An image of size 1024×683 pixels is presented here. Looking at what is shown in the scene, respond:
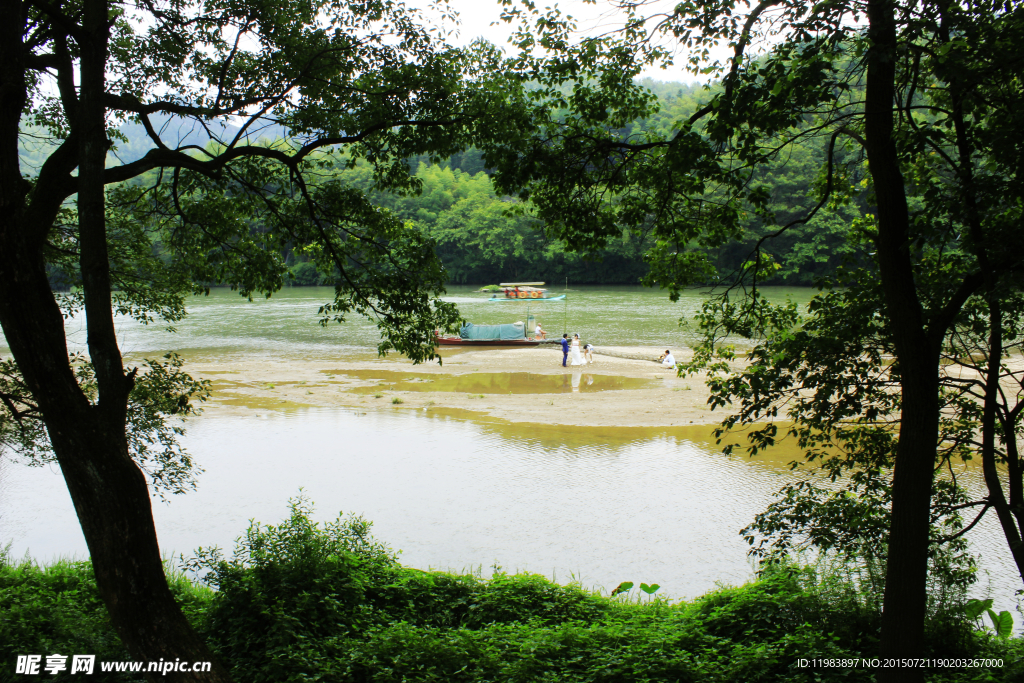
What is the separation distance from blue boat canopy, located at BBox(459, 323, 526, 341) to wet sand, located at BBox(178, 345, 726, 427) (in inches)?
63.3

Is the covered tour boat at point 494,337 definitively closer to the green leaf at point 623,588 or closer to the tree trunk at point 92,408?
the green leaf at point 623,588

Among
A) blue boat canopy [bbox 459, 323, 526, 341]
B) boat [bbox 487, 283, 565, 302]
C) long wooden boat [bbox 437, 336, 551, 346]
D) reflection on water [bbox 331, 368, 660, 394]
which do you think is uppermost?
boat [bbox 487, 283, 565, 302]

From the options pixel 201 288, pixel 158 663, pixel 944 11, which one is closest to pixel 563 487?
pixel 201 288

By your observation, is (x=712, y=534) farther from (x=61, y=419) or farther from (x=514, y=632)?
(x=61, y=419)

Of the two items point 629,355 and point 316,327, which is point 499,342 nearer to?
point 629,355

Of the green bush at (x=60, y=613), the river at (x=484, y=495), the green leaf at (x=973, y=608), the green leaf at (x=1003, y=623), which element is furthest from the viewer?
the river at (x=484, y=495)

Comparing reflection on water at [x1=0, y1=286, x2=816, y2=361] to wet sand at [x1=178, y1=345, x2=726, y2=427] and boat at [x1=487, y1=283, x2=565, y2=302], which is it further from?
wet sand at [x1=178, y1=345, x2=726, y2=427]

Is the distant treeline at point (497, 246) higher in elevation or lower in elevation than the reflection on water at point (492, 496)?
higher

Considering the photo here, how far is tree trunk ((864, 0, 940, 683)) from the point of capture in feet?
15.1

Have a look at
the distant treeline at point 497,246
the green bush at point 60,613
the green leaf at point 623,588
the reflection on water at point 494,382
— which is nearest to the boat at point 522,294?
the distant treeline at point 497,246

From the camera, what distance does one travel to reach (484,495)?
1330cm

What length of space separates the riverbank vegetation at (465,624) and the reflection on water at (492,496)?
4.75 feet

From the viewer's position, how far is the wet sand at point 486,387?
64.4ft

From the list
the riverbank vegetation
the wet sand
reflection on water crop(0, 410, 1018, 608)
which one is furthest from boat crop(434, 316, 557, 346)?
the riverbank vegetation
